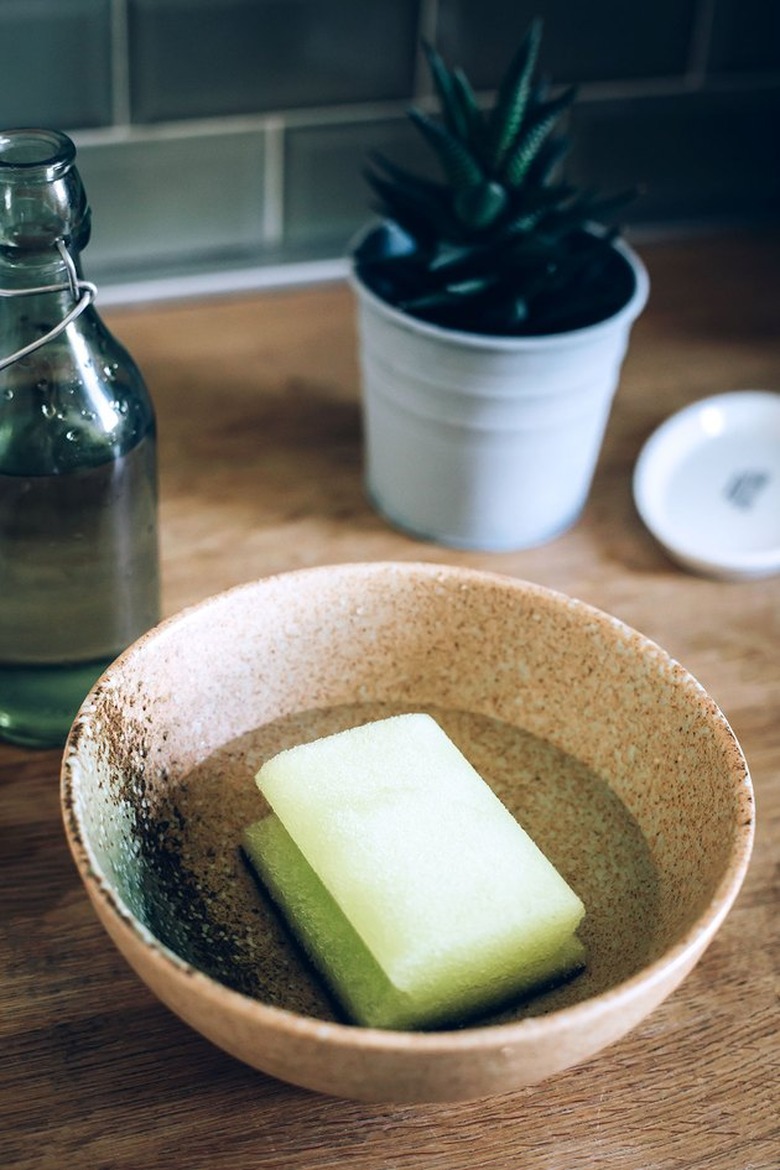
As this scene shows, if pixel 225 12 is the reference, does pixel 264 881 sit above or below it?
below

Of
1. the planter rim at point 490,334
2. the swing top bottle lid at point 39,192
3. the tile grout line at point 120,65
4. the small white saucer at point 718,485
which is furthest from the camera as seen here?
the tile grout line at point 120,65

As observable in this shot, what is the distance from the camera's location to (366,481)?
2.77 feet

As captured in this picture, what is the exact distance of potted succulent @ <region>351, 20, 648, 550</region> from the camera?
71cm

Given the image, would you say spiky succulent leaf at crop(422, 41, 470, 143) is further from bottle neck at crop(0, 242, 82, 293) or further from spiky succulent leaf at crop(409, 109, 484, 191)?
bottle neck at crop(0, 242, 82, 293)

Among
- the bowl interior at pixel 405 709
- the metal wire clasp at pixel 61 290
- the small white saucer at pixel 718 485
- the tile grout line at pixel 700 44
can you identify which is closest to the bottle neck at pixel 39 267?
the metal wire clasp at pixel 61 290

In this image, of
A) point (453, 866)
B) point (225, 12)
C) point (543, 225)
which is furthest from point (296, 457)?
point (453, 866)

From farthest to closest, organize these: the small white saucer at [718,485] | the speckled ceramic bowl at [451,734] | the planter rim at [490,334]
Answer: the small white saucer at [718,485], the planter rim at [490,334], the speckled ceramic bowl at [451,734]

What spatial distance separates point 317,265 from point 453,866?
71 cm

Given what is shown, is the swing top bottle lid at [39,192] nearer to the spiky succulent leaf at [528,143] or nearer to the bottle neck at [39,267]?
the bottle neck at [39,267]

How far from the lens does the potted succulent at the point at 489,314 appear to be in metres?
0.71

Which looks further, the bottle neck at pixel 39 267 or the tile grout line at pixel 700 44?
the tile grout line at pixel 700 44

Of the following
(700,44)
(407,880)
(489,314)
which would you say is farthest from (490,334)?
(700,44)

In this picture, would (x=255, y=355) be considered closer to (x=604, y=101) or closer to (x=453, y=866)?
(x=604, y=101)

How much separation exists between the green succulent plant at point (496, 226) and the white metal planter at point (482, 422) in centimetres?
2
